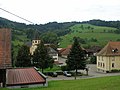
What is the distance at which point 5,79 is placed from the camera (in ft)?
85.1

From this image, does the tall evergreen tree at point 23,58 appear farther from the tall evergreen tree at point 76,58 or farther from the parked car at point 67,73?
the tall evergreen tree at point 76,58

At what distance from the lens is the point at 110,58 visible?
66125mm

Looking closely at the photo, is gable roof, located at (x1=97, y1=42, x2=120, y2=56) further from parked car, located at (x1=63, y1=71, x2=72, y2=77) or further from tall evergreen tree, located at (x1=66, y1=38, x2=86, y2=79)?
parked car, located at (x1=63, y1=71, x2=72, y2=77)

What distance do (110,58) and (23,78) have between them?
41.8 meters

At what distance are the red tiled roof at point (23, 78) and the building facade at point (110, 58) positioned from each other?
37.7 m

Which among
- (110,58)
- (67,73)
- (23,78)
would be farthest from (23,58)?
(23,78)

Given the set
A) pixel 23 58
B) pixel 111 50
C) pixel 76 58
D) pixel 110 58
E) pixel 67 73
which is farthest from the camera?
pixel 111 50

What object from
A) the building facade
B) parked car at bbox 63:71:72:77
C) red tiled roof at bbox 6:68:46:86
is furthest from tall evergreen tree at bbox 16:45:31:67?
red tiled roof at bbox 6:68:46:86

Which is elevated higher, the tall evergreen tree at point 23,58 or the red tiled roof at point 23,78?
the tall evergreen tree at point 23,58

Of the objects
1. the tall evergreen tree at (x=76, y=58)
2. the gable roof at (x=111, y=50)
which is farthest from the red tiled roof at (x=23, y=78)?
the gable roof at (x=111, y=50)

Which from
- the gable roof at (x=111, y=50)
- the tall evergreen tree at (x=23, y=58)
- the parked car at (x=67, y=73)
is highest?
the gable roof at (x=111, y=50)

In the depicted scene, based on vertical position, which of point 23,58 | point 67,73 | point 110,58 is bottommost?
point 67,73

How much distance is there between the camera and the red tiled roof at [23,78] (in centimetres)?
2678

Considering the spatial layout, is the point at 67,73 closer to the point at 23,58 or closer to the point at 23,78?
the point at 23,58
